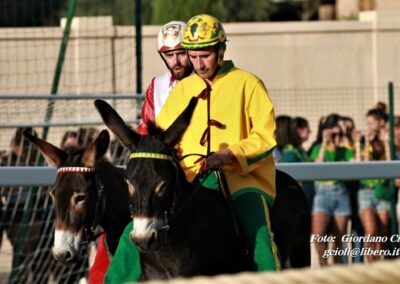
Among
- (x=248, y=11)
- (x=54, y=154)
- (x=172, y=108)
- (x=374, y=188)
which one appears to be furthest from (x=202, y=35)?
(x=248, y=11)

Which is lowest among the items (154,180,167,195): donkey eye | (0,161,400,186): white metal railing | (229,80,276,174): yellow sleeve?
(0,161,400,186): white metal railing

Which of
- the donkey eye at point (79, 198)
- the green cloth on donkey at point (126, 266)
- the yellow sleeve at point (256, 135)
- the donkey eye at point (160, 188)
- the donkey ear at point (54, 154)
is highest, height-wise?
the yellow sleeve at point (256, 135)

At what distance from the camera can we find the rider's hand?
6316 millimetres

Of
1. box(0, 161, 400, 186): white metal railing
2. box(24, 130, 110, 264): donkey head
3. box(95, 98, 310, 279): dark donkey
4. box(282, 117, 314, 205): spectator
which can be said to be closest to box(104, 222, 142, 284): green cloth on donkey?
box(95, 98, 310, 279): dark donkey

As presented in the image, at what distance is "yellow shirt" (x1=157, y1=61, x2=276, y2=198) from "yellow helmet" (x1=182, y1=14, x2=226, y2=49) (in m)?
0.25

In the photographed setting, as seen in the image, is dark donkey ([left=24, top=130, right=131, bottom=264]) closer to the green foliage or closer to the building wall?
the building wall

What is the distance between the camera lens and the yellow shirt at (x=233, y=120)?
6738mm

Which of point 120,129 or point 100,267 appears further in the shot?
point 100,267

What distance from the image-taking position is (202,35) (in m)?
6.71

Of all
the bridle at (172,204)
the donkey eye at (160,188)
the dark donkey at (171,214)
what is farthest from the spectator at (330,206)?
the donkey eye at (160,188)

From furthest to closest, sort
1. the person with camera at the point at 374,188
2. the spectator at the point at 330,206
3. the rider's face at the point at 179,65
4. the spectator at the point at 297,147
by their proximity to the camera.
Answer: the spectator at the point at 297,147 < the person with camera at the point at 374,188 < the spectator at the point at 330,206 < the rider's face at the point at 179,65

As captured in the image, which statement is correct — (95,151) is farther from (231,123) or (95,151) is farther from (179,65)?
(179,65)

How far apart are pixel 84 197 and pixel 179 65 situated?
129cm

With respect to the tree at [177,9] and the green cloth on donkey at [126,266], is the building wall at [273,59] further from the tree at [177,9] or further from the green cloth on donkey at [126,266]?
the green cloth on donkey at [126,266]
